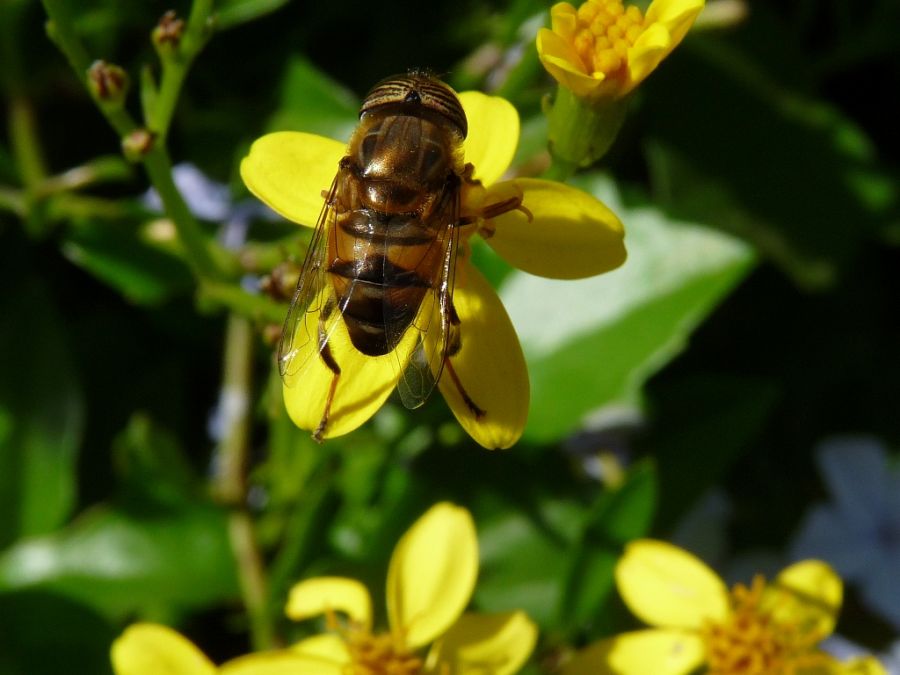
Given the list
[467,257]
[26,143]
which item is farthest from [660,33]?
[26,143]

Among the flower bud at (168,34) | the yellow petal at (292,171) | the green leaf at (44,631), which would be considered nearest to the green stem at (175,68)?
the flower bud at (168,34)

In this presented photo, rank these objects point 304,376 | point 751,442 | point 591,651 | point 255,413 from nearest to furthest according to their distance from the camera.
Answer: point 304,376
point 591,651
point 255,413
point 751,442

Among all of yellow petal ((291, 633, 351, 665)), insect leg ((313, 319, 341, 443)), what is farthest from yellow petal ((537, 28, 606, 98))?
yellow petal ((291, 633, 351, 665))

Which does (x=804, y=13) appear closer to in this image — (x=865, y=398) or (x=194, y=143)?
(x=865, y=398)

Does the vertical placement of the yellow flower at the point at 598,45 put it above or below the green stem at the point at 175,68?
below

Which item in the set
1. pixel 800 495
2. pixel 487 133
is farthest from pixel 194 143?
pixel 800 495

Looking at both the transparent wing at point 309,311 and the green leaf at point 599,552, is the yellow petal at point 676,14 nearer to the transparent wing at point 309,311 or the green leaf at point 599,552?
the transparent wing at point 309,311

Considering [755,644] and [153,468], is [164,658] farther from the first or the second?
[755,644]
